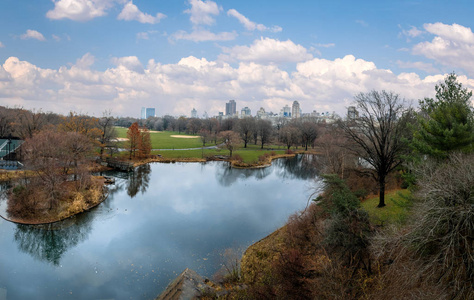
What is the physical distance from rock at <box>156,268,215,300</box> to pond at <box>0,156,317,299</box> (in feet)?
2.65

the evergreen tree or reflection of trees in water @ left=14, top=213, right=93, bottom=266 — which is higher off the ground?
the evergreen tree

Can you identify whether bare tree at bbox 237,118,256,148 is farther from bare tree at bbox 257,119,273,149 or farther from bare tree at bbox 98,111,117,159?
bare tree at bbox 98,111,117,159

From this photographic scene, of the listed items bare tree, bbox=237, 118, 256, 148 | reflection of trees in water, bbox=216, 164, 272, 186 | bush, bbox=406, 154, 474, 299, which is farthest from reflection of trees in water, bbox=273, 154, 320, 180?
bush, bbox=406, 154, 474, 299

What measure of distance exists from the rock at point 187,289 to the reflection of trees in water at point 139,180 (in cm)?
1774

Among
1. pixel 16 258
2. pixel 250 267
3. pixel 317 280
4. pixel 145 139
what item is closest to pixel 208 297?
pixel 250 267

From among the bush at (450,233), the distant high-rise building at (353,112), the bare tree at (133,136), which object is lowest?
the bush at (450,233)

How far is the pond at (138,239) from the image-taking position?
1404 centimetres

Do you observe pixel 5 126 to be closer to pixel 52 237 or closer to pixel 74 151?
pixel 74 151

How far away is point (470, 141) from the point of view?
12.5 meters

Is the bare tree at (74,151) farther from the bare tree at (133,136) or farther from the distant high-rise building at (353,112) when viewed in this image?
the distant high-rise building at (353,112)

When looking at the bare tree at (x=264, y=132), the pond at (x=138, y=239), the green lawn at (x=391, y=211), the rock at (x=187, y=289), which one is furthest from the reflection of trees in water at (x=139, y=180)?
the bare tree at (x=264, y=132)

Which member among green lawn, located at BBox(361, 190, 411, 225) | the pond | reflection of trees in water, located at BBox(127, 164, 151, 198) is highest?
green lawn, located at BBox(361, 190, 411, 225)

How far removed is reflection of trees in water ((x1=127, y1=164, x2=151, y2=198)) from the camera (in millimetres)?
31066

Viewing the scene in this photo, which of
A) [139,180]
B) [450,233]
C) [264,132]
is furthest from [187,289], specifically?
[264,132]
